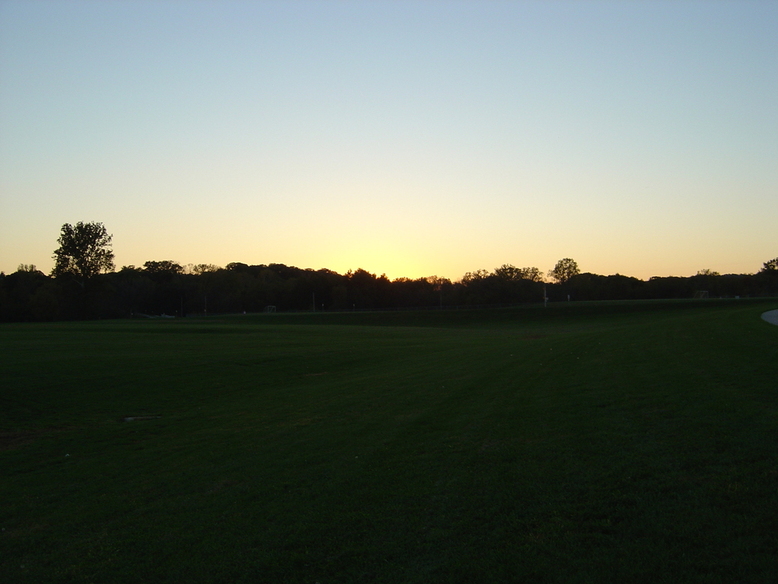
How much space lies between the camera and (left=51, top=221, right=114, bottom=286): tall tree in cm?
10256

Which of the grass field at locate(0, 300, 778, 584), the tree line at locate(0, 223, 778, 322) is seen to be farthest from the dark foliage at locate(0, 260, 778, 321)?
the grass field at locate(0, 300, 778, 584)

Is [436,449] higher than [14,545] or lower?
higher

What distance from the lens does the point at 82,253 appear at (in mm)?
104375

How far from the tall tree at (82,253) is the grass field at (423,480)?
316ft

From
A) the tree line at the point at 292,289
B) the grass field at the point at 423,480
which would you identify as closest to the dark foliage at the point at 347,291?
the tree line at the point at 292,289

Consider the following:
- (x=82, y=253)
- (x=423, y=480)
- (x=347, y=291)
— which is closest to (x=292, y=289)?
(x=347, y=291)

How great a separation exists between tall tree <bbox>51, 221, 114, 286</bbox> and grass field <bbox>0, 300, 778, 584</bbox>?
96434mm

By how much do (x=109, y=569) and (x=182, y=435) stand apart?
25.6ft

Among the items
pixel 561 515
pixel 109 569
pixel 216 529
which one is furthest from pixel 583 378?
pixel 109 569

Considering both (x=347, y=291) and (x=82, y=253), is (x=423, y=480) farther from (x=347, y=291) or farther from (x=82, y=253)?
(x=347, y=291)

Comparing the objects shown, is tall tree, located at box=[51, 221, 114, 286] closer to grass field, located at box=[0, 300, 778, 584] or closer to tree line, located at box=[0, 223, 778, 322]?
tree line, located at box=[0, 223, 778, 322]

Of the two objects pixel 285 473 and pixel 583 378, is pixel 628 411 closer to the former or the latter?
pixel 583 378

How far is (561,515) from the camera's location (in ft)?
20.1

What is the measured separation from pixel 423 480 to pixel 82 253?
4405 inches
